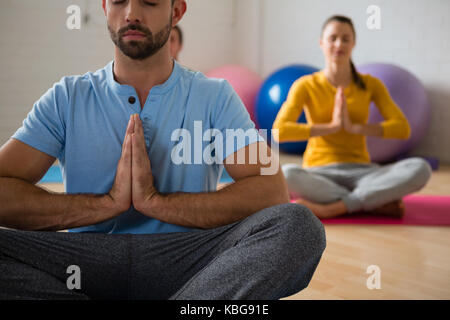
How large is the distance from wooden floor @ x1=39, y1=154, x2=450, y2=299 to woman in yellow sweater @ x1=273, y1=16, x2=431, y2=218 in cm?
19

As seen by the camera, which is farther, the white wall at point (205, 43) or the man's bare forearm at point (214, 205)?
the white wall at point (205, 43)

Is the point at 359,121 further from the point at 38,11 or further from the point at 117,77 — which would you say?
the point at 38,11

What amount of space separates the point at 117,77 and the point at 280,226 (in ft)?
1.87

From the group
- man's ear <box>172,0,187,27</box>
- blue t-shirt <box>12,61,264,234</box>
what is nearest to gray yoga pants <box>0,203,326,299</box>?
blue t-shirt <box>12,61,264,234</box>

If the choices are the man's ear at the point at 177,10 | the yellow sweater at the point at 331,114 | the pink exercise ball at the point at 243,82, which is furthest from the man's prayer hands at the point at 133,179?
the pink exercise ball at the point at 243,82

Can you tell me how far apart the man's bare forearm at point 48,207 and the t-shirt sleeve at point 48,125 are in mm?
106

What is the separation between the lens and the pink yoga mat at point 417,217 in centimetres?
231

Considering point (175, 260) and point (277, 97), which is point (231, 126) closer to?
point (175, 260)

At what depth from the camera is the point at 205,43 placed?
16.6ft

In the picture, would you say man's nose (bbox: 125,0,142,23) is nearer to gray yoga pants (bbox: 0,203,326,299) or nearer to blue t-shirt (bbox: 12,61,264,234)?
blue t-shirt (bbox: 12,61,264,234)

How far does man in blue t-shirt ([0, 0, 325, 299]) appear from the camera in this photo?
1.01 meters

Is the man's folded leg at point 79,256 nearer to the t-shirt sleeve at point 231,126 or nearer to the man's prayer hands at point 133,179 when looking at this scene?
the man's prayer hands at point 133,179

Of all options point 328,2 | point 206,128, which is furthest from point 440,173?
point 206,128

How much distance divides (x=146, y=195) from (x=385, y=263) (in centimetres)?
96
